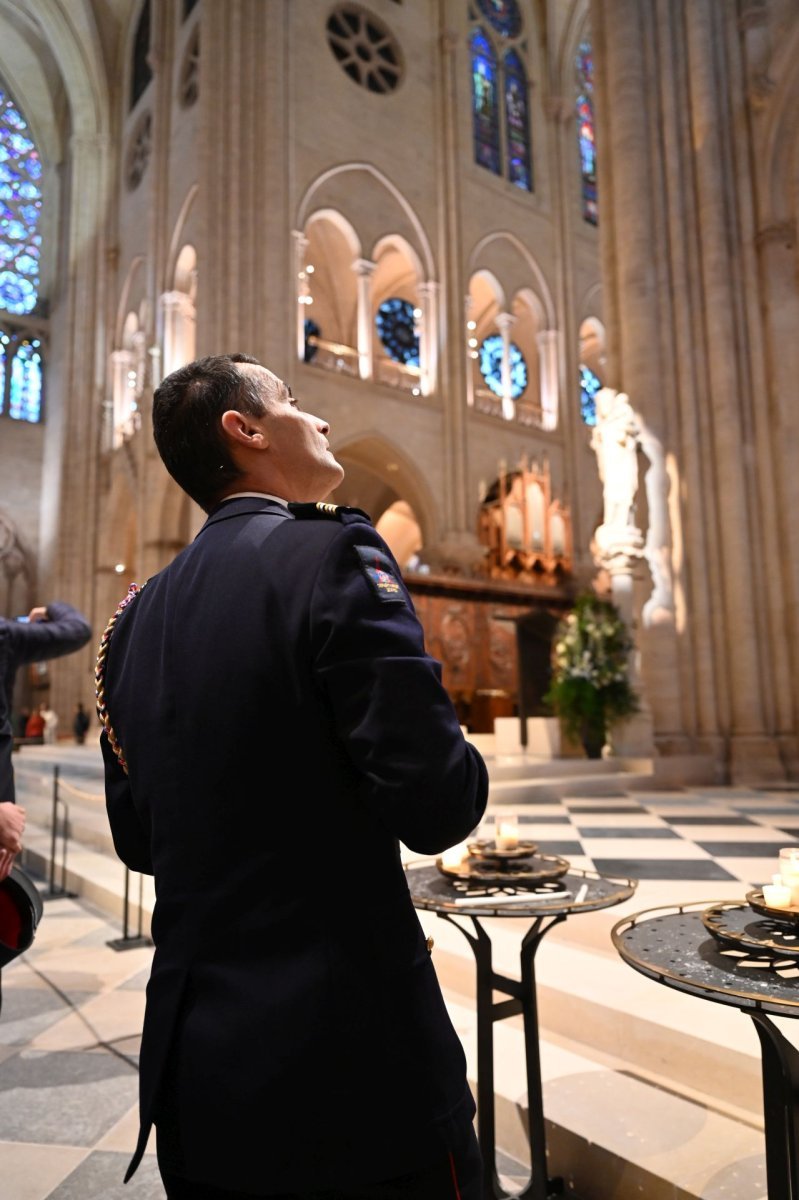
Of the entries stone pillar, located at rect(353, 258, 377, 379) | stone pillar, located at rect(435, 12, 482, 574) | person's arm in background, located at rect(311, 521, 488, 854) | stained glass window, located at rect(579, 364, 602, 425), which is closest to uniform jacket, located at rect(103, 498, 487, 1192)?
person's arm in background, located at rect(311, 521, 488, 854)

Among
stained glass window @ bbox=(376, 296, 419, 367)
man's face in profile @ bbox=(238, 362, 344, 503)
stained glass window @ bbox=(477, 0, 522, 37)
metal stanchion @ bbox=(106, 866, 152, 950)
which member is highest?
stained glass window @ bbox=(477, 0, 522, 37)

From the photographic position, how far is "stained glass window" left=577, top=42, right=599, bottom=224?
2378cm

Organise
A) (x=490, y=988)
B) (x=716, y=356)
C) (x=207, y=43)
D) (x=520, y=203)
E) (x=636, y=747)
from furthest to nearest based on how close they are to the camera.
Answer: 1. (x=520, y=203)
2. (x=207, y=43)
3. (x=716, y=356)
4. (x=636, y=747)
5. (x=490, y=988)

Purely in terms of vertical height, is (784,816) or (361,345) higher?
(361,345)

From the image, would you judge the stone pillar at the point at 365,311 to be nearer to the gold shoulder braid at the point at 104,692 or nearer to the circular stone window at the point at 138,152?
the circular stone window at the point at 138,152

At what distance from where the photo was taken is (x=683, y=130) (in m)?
10.0

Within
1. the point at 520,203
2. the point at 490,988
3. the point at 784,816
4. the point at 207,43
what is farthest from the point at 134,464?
the point at 490,988

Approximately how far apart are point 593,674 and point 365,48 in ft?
55.4

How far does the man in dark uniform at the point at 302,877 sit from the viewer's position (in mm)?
851

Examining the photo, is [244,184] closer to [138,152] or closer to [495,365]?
[138,152]

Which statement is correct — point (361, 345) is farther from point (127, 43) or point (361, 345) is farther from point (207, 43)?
point (127, 43)

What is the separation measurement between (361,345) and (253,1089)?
19.0m

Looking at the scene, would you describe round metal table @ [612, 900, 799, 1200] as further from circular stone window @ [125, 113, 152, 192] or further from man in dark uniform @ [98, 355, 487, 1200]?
circular stone window @ [125, 113, 152, 192]

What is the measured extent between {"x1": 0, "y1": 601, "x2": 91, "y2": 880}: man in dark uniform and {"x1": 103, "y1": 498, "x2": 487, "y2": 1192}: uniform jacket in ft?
6.71
